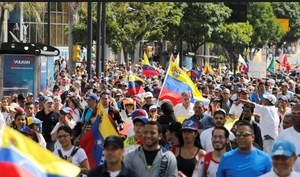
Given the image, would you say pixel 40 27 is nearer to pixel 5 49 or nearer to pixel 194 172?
pixel 5 49

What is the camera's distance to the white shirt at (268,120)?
14962mm

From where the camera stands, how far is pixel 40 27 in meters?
64.8

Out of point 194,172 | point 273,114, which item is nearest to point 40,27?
point 273,114

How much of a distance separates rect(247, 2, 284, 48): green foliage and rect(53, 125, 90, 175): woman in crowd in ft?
247

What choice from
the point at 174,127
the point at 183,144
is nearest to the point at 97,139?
the point at 174,127

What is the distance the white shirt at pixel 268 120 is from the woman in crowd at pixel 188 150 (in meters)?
4.58

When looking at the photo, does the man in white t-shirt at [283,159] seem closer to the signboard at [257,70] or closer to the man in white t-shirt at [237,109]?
the man in white t-shirt at [237,109]

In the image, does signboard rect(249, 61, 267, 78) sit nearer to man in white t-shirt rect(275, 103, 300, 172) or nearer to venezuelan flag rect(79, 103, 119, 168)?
man in white t-shirt rect(275, 103, 300, 172)

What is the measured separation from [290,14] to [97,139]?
120390 mm

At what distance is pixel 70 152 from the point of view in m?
10.5

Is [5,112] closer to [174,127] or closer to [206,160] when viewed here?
[174,127]

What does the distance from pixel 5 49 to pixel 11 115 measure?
8378 mm

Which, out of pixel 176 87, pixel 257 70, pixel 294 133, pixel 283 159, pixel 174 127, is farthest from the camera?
pixel 257 70

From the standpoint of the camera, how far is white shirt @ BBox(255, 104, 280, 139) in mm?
14962
